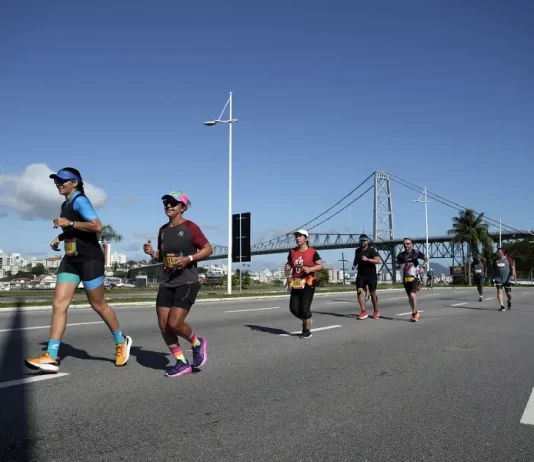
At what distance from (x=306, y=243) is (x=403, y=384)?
4.14m

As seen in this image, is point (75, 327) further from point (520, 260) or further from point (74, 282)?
point (520, 260)

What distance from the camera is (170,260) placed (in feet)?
18.4

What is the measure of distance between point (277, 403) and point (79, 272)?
2.57 metres

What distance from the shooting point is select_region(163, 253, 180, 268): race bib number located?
554 cm

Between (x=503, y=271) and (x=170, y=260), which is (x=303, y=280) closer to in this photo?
(x=170, y=260)

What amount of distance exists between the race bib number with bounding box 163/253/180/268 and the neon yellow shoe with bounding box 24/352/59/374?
4.68 ft

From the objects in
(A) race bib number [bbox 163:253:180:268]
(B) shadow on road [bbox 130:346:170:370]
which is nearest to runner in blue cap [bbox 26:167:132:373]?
(A) race bib number [bbox 163:253:180:268]

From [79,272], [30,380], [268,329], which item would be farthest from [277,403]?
[268,329]

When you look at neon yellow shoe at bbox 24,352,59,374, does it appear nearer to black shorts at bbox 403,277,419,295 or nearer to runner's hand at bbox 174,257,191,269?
runner's hand at bbox 174,257,191,269

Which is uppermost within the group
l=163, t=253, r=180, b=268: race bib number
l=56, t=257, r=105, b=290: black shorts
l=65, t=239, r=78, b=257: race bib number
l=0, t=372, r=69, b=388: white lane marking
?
l=65, t=239, r=78, b=257: race bib number

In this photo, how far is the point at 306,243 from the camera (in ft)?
30.2

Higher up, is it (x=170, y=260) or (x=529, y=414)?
(x=170, y=260)

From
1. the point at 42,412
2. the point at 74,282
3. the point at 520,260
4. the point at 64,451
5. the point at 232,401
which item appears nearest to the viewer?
the point at 64,451

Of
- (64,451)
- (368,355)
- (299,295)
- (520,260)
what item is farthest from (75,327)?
(520,260)
